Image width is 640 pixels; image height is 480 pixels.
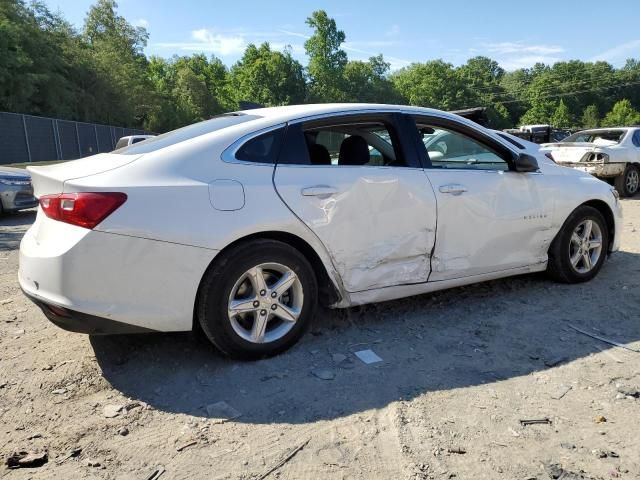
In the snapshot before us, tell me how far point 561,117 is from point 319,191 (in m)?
97.7

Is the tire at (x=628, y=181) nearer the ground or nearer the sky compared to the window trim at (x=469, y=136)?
nearer the ground

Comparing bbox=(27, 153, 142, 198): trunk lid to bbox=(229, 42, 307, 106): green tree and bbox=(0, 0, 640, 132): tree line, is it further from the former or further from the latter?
bbox=(229, 42, 307, 106): green tree

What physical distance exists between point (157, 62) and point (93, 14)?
17.5 meters

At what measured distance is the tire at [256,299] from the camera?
2.99 metres

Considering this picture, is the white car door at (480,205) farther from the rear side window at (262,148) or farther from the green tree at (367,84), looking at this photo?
the green tree at (367,84)

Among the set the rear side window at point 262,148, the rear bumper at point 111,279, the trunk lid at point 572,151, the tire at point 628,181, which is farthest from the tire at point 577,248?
the tire at point 628,181

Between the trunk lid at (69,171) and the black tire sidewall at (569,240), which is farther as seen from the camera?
the black tire sidewall at (569,240)

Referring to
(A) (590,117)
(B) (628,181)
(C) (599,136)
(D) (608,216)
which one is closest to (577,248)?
(D) (608,216)

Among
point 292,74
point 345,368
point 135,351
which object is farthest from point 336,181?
point 292,74

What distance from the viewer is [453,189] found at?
3.80 m

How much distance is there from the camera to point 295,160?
334 centimetres

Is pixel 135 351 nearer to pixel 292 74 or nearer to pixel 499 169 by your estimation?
pixel 499 169

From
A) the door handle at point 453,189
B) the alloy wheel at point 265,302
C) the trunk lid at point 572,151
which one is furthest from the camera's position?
the trunk lid at point 572,151

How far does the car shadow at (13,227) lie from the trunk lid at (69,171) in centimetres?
445
